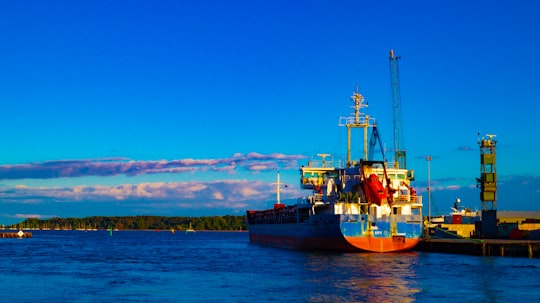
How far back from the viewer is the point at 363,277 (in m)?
48.0

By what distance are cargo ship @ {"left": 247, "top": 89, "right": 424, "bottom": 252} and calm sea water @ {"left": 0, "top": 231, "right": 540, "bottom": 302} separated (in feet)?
5.56

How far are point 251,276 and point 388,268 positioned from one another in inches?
421

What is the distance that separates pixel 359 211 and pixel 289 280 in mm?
21078

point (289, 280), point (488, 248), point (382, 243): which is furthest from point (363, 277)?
point (488, 248)

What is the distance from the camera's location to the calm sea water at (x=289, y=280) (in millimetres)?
39375

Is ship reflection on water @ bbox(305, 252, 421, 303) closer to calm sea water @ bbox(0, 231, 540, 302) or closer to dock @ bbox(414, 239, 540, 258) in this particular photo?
calm sea water @ bbox(0, 231, 540, 302)

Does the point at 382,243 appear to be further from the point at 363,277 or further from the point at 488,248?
the point at 363,277

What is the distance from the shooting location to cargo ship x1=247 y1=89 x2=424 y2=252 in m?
63.9

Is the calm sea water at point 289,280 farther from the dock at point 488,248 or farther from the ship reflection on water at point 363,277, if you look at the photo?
the dock at point 488,248

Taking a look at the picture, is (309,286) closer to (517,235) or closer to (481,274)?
(481,274)

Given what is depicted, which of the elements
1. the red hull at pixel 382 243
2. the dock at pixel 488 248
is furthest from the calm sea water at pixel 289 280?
the dock at pixel 488 248

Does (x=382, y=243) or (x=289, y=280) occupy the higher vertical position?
(x=382, y=243)

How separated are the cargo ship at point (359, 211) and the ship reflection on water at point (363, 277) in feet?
5.22

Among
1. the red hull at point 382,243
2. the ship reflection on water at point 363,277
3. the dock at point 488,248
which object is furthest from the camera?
the dock at point 488,248
